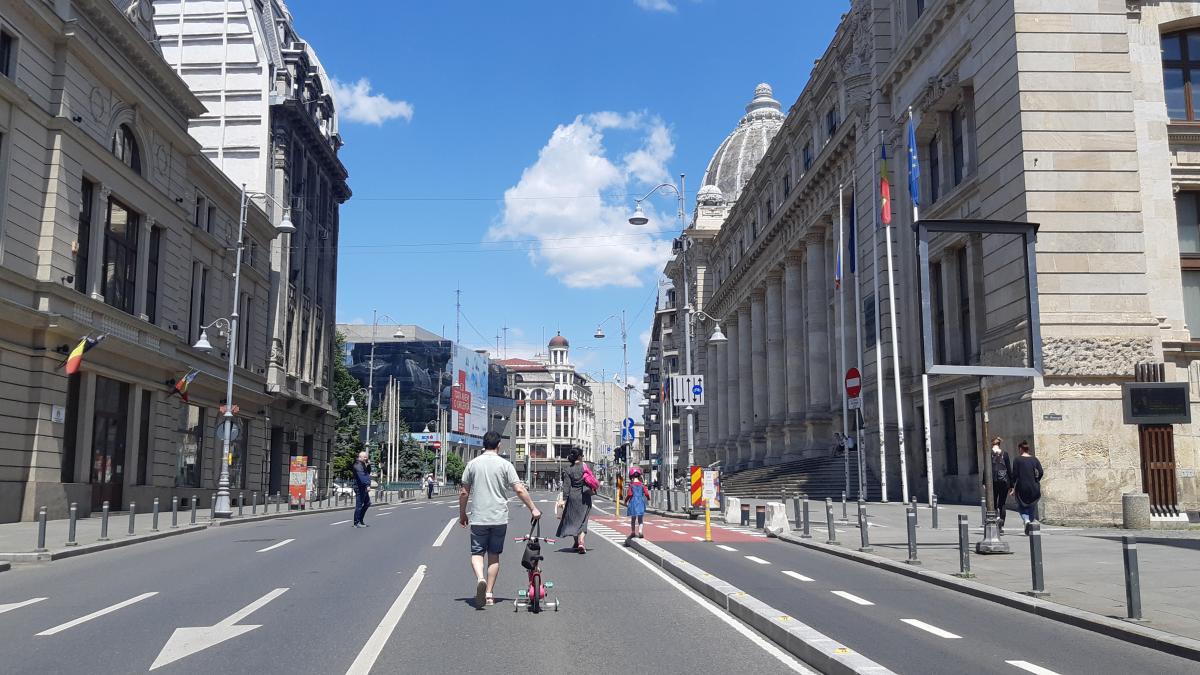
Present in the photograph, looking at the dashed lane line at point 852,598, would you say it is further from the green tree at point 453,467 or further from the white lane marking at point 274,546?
Answer: the green tree at point 453,467

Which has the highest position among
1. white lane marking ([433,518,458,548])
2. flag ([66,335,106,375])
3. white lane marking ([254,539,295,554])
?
flag ([66,335,106,375])

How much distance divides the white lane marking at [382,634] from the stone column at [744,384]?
196 feet

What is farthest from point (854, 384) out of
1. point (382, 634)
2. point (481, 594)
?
point (382, 634)

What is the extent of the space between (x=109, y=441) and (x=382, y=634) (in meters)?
27.8

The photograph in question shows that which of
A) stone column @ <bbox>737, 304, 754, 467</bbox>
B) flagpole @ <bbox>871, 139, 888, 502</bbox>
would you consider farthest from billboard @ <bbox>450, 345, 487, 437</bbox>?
flagpole @ <bbox>871, 139, 888, 502</bbox>

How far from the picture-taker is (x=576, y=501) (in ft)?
58.7

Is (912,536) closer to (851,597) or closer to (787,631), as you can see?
(851,597)

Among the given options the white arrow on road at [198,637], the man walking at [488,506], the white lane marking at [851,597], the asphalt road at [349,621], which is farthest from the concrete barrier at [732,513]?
the white arrow on road at [198,637]

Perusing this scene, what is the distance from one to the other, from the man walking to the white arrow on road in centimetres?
227

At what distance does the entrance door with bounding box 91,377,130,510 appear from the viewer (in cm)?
3178

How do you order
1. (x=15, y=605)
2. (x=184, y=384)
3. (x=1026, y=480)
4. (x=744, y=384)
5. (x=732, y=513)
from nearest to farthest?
(x=15, y=605) → (x=1026, y=480) → (x=732, y=513) → (x=184, y=384) → (x=744, y=384)

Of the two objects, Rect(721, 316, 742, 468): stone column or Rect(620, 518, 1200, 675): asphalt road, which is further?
Rect(721, 316, 742, 468): stone column

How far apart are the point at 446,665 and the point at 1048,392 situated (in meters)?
21.4

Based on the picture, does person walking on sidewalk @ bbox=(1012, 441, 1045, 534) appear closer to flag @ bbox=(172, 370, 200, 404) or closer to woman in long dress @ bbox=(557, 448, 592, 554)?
woman in long dress @ bbox=(557, 448, 592, 554)
